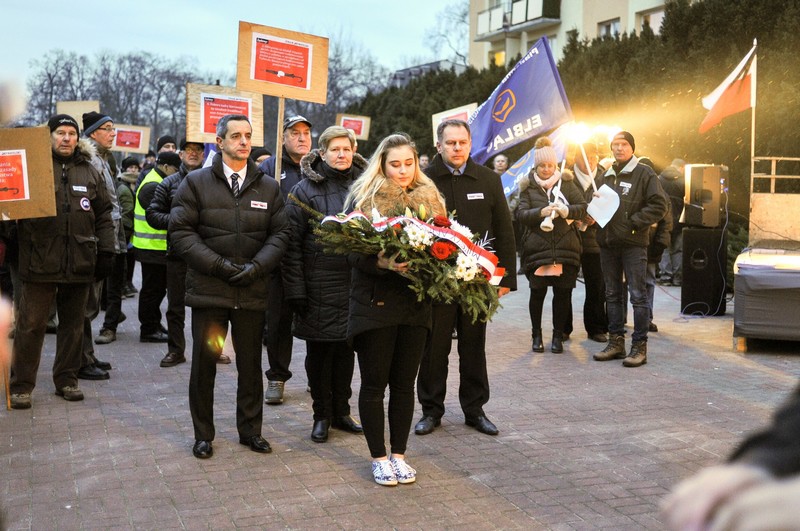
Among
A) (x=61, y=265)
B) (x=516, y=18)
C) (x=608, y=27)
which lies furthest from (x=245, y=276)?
(x=516, y=18)

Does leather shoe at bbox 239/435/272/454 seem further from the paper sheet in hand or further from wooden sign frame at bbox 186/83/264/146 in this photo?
the paper sheet in hand

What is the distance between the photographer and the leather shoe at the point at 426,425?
6539mm

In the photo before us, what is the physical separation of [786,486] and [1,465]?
5.43 meters

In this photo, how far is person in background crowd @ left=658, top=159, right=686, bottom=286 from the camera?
1477cm

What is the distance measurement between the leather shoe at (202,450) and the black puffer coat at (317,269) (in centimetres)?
96

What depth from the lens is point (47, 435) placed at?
21.3 feet

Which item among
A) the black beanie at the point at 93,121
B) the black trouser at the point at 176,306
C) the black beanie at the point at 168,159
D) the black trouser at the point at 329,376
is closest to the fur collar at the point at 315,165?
the black trouser at the point at 329,376

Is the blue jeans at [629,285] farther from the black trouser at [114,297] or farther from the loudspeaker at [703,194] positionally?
the black trouser at [114,297]

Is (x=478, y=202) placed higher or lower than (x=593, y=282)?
higher

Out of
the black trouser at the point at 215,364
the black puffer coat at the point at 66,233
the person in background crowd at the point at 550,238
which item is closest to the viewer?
the black trouser at the point at 215,364

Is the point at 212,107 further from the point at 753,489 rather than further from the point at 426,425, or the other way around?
the point at 753,489

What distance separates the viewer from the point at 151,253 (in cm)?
997

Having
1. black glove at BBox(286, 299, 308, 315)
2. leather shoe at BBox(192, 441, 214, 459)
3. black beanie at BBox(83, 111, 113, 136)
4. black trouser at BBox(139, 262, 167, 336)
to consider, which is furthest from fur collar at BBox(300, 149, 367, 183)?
black trouser at BBox(139, 262, 167, 336)

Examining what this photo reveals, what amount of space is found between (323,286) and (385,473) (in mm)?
1564
